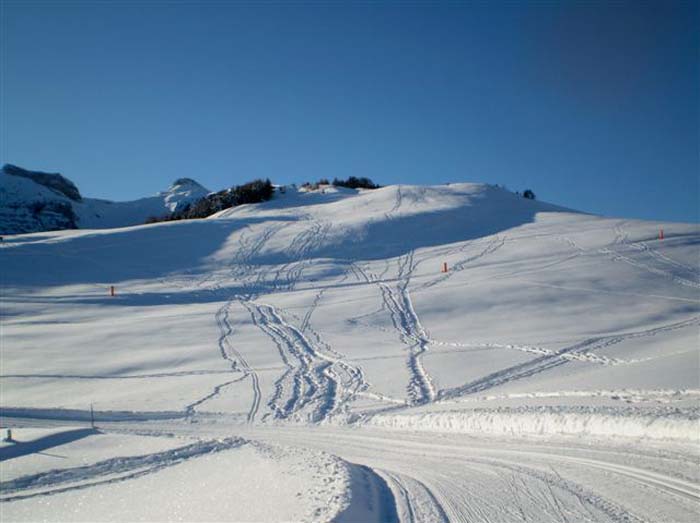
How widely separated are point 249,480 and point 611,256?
Answer: 2428cm

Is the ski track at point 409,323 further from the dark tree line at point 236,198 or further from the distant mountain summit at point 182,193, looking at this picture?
the distant mountain summit at point 182,193

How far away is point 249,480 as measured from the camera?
17.9 ft

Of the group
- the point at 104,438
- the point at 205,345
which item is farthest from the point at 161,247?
the point at 104,438

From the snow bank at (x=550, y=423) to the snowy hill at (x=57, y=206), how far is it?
208 ft

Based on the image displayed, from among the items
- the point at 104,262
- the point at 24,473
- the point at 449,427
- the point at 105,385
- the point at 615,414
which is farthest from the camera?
the point at 104,262

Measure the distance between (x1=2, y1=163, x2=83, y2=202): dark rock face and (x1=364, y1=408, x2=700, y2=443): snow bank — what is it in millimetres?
81365

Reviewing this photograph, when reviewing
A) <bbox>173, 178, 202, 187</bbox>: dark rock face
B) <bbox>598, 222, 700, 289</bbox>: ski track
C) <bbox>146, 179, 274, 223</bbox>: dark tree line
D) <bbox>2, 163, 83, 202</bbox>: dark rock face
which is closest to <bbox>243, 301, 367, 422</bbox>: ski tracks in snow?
<bbox>598, 222, 700, 289</bbox>: ski track

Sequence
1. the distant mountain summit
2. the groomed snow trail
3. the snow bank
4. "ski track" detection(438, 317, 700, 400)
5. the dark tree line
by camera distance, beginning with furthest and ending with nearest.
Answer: the distant mountain summit → the dark tree line → "ski track" detection(438, 317, 700, 400) → the snow bank → the groomed snow trail

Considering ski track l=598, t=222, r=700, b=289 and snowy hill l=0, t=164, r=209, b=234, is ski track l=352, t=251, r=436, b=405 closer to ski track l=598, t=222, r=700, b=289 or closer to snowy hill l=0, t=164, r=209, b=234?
ski track l=598, t=222, r=700, b=289

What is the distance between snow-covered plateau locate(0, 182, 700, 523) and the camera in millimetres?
4988

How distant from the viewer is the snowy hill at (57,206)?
59.5 metres

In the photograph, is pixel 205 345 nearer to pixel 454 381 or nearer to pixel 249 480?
pixel 454 381

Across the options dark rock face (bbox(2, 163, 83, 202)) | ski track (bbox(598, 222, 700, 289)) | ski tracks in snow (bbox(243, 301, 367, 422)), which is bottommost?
ski tracks in snow (bbox(243, 301, 367, 422))

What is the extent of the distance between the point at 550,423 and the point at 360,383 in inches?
195
